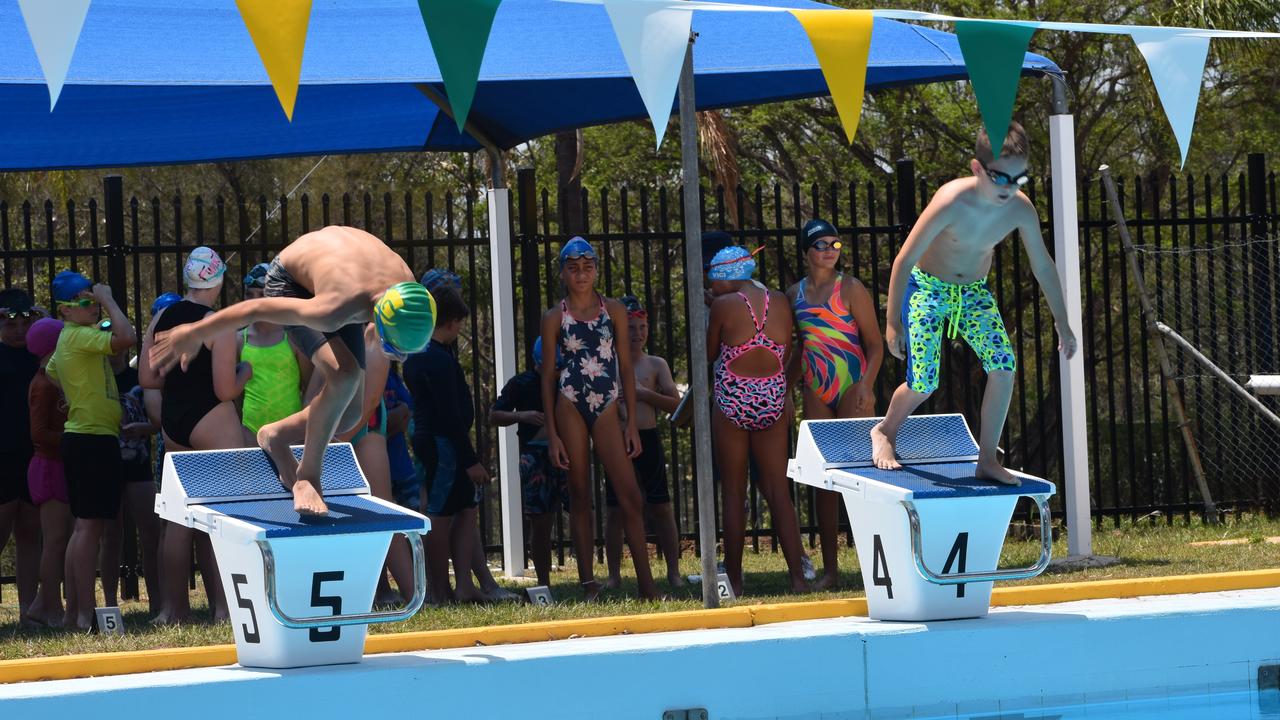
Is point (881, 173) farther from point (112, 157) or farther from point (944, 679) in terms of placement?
point (944, 679)

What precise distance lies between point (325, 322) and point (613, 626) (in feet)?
5.39

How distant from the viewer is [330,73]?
7.30 meters

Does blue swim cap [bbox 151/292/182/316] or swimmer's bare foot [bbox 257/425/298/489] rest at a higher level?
blue swim cap [bbox 151/292/182/316]

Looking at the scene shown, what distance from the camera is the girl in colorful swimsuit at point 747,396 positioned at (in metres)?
7.24

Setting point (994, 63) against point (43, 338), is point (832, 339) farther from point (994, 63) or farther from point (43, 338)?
point (43, 338)

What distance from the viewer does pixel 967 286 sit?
6.34m

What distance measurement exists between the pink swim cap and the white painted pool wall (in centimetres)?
271

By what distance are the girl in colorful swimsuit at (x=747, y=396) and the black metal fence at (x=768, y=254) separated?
1.18m

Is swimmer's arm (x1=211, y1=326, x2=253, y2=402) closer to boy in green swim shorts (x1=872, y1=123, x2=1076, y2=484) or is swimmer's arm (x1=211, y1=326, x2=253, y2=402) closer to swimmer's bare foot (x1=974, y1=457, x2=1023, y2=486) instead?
boy in green swim shorts (x1=872, y1=123, x2=1076, y2=484)

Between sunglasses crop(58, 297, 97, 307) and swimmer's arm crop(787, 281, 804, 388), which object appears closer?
sunglasses crop(58, 297, 97, 307)

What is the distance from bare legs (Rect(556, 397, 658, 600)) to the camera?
714 centimetres

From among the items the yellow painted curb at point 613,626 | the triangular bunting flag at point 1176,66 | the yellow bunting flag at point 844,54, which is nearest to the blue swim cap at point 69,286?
the yellow painted curb at point 613,626

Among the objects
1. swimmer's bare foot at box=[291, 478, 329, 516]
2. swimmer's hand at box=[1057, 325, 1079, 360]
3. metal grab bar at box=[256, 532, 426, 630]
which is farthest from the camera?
swimmer's hand at box=[1057, 325, 1079, 360]

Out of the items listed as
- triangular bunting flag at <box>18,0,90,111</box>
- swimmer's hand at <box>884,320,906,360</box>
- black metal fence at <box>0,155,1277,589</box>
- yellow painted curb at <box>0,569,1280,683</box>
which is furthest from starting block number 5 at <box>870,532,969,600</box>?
triangular bunting flag at <box>18,0,90,111</box>
